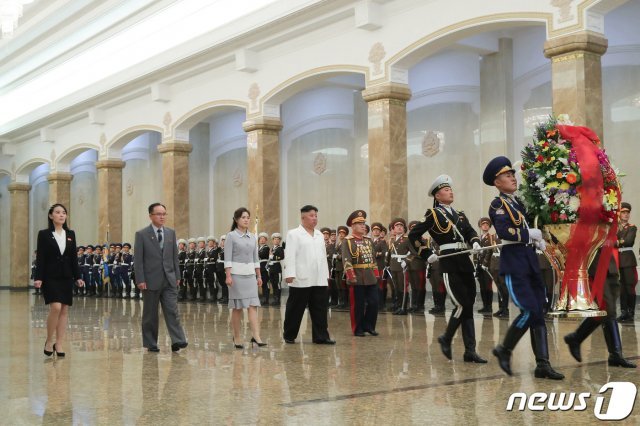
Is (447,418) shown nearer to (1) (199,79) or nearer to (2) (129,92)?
(1) (199,79)

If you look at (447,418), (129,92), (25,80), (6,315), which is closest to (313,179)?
(129,92)

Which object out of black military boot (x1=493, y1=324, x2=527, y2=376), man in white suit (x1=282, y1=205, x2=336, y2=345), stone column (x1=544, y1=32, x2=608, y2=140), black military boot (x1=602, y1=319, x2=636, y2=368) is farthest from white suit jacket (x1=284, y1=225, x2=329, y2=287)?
stone column (x1=544, y1=32, x2=608, y2=140)

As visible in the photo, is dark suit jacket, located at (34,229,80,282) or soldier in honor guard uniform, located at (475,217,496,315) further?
soldier in honor guard uniform, located at (475,217,496,315)

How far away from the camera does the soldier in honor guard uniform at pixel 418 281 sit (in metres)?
13.6

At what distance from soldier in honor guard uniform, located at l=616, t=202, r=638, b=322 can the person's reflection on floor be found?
25.0ft

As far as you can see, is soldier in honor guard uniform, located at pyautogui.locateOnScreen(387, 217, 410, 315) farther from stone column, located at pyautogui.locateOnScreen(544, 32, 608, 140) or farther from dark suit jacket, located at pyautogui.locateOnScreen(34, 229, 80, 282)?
dark suit jacket, located at pyautogui.locateOnScreen(34, 229, 80, 282)

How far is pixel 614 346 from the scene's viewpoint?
6.54m

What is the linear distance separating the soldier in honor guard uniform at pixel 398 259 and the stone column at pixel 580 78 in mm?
3546

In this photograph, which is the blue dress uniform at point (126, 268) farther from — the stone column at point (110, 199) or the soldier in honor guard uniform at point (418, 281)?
the soldier in honor guard uniform at point (418, 281)

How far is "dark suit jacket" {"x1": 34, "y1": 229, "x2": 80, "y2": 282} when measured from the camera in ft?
28.0

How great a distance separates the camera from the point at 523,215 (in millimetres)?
6559

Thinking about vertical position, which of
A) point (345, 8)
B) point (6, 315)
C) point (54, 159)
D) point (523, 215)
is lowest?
point (6, 315)

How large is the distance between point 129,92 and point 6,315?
9844 millimetres

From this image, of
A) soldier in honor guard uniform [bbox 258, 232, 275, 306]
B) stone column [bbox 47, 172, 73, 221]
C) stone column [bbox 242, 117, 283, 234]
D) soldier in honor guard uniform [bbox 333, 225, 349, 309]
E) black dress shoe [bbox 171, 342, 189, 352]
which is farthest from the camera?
stone column [bbox 47, 172, 73, 221]
